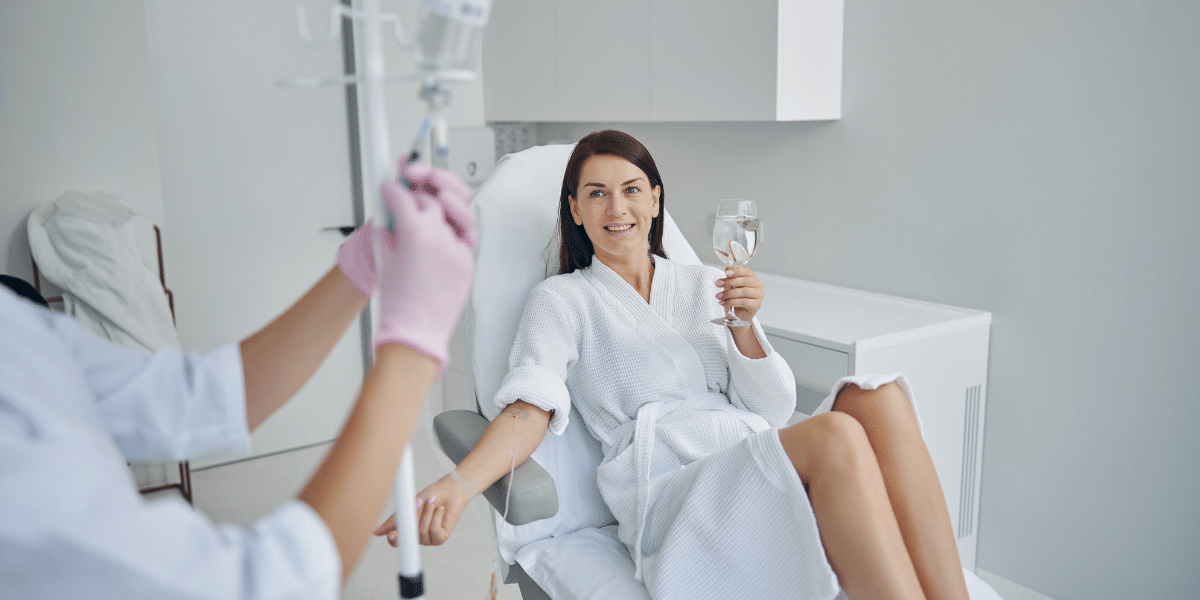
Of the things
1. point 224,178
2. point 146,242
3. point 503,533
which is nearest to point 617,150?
point 503,533

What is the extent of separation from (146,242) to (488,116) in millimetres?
1396

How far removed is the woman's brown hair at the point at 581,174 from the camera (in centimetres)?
171

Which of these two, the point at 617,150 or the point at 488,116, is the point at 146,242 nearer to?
the point at 488,116

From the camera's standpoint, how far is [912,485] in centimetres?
132

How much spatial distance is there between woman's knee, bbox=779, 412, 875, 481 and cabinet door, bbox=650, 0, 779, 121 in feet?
4.01

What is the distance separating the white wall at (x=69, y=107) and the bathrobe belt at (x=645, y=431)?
2038 mm

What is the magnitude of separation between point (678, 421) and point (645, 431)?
0.08m

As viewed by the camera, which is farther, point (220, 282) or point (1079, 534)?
point (220, 282)

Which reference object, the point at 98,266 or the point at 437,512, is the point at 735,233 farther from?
the point at 98,266

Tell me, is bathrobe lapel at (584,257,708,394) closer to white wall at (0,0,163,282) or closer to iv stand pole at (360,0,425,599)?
iv stand pole at (360,0,425,599)

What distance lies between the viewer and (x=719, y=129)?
284 centimetres

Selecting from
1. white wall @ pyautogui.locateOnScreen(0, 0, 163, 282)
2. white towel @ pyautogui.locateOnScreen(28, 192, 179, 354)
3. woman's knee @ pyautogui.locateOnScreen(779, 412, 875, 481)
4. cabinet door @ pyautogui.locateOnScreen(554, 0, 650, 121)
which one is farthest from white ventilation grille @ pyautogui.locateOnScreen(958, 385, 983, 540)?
white wall @ pyautogui.locateOnScreen(0, 0, 163, 282)

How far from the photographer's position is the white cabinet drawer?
1943mm

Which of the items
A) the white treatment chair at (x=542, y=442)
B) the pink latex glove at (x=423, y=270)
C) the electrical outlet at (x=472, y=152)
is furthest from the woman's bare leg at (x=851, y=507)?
the electrical outlet at (x=472, y=152)
